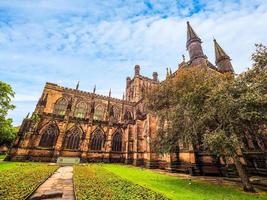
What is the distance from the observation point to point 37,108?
28.7 m

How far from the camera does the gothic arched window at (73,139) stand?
89.9 ft

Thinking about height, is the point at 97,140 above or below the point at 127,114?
below

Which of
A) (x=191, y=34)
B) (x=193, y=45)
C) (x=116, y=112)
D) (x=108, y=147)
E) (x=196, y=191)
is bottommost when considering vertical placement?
(x=196, y=191)

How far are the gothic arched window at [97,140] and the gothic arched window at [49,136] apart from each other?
6.97 metres

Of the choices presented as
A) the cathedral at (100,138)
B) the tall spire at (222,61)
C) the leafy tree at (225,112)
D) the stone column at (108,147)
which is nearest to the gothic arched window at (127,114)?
the cathedral at (100,138)

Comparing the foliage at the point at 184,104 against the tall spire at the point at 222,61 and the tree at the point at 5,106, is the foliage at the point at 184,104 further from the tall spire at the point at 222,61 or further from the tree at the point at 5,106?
the tree at the point at 5,106

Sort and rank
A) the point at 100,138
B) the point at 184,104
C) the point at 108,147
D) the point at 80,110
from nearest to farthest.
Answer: the point at 184,104 < the point at 108,147 < the point at 100,138 < the point at 80,110

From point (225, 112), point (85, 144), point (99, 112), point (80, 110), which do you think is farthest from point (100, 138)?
point (225, 112)

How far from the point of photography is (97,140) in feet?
97.6

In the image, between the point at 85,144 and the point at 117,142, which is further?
the point at 117,142

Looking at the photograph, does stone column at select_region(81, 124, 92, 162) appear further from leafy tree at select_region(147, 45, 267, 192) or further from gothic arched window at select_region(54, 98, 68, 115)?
leafy tree at select_region(147, 45, 267, 192)

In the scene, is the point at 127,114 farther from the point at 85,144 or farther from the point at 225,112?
the point at 225,112

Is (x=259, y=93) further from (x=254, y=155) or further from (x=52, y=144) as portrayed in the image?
(x=52, y=144)

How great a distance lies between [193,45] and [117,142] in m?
24.1
